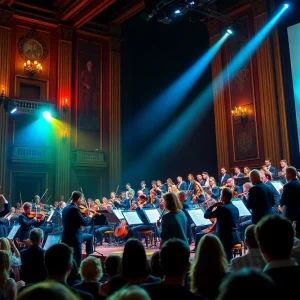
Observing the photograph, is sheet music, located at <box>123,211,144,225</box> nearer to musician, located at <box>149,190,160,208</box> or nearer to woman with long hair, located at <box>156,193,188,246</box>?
musician, located at <box>149,190,160,208</box>

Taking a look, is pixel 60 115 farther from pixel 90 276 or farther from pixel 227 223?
pixel 90 276

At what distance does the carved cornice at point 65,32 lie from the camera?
52.9 ft

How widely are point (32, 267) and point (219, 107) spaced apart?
11.7m

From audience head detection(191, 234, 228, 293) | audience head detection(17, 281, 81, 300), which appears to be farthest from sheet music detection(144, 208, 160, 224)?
audience head detection(17, 281, 81, 300)

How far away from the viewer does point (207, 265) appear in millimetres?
2660

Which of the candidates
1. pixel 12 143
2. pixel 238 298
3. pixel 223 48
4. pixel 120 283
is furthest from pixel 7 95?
pixel 238 298

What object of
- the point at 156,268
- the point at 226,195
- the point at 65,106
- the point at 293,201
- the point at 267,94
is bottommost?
the point at 156,268

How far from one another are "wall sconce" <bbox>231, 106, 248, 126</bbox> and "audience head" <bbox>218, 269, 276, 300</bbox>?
1326cm

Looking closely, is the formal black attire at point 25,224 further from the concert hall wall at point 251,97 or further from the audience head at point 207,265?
the concert hall wall at point 251,97

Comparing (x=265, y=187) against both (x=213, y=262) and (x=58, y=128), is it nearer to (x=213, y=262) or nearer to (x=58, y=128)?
(x=213, y=262)

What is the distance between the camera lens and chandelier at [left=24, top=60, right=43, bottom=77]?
49.8 ft

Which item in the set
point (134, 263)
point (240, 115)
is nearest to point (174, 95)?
point (240, 115)

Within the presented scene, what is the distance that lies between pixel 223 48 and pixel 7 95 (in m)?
8.97

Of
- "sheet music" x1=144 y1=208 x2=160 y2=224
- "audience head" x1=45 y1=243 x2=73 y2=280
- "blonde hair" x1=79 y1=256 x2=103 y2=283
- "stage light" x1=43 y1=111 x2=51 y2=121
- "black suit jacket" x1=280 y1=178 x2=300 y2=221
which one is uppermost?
"stage light" x1=43 y1=111 x2=51 y2=121
